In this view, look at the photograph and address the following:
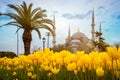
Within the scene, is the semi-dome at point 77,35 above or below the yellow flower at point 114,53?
above

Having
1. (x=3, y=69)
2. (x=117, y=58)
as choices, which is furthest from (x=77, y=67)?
(x=3, y=69)

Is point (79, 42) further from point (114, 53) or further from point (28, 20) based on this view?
point (114, 53)

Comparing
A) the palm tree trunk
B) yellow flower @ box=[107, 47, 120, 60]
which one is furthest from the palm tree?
yellow flower @ box=[107, 47, 120, 60]

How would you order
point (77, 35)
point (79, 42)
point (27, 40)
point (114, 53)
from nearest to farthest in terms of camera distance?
1. point (114, 53)
2. point (27, 40)
3. point (79, 42)
4. point (77, 35)

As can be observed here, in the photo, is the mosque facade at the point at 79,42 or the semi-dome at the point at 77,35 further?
the semi-dome at the point at 77,35

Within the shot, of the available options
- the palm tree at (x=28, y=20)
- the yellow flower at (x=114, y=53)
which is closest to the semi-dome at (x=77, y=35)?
the palm tree at (x=28, y=20)

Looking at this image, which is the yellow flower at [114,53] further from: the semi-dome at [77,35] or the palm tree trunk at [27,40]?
the semi-dome at [77,35]

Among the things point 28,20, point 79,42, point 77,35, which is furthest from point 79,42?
point 28,20

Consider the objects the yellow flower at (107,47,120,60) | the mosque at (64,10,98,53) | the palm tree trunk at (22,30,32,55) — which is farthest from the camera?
the mosque at (64,10,98,53)

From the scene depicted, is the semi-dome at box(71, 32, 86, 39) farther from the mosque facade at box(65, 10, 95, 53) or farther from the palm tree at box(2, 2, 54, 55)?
the palm tree at box(2, 2, 54, 55)

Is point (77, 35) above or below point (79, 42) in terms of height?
above

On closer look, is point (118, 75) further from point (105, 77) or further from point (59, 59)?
point (59, 59)

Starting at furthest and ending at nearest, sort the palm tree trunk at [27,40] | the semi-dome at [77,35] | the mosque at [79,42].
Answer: the semi-dome at [77,35] < the mosque at [79,42] < the palm tree trunk at [27,40]

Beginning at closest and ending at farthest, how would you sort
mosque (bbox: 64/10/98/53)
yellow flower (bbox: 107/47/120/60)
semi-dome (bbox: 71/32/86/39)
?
yellow flower (bbox: 107/47/120/60)
mosque (bbox: 64/10/98/53)
semi-dome (bbox: 71/32/86/39)
